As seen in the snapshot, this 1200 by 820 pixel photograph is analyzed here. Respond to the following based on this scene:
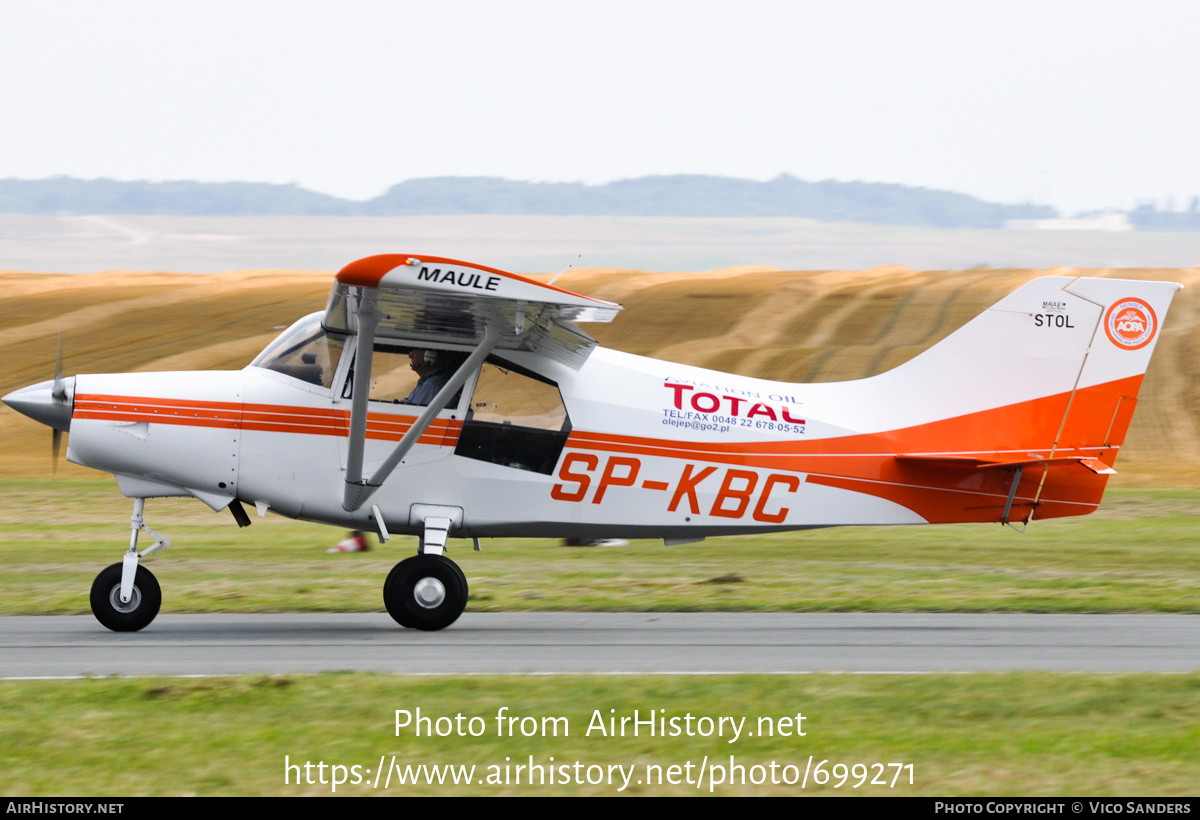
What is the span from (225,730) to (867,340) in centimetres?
3334

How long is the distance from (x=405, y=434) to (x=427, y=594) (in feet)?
4.36

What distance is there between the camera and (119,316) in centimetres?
4272

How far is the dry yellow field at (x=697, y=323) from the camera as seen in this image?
3017 cm

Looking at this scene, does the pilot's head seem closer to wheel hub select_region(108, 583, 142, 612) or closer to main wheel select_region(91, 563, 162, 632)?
main wheel select_region(91, 563, 162, 632)

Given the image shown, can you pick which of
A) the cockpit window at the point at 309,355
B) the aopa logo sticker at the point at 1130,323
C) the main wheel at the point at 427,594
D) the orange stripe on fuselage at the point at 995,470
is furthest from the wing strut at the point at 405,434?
the aopa logo sticker at the point at 1130,323

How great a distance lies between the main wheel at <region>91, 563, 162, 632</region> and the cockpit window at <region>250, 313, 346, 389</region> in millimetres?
2022

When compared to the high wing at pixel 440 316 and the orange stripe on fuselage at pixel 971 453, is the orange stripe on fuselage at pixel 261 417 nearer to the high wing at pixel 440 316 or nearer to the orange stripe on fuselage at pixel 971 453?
the high wing at pixel 440 316

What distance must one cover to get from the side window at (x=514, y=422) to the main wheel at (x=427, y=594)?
100cm

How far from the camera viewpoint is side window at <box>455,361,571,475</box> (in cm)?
1031

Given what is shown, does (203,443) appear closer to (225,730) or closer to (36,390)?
(36,390)

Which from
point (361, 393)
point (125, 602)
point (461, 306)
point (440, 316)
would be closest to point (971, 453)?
point (461, 306)

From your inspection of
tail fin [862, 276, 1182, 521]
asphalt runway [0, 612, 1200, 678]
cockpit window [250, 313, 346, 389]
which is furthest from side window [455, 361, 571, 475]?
tail fin [862, 276, 1182, 521]

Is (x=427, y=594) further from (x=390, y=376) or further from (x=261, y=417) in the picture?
(x=261, y=417)
